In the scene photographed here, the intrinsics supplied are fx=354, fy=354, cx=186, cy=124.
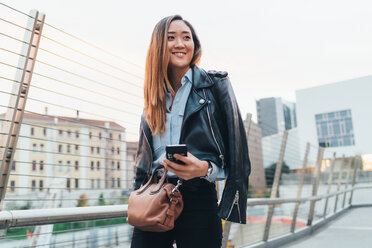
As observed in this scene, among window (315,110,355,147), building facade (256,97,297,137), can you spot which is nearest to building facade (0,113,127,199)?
window (315,110,355,147)

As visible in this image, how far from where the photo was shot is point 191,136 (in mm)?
1278

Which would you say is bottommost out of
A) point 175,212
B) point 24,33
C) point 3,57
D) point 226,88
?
point 175,212

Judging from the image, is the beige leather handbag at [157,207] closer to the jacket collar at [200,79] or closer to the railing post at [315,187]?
the jacket collar at [200,79]

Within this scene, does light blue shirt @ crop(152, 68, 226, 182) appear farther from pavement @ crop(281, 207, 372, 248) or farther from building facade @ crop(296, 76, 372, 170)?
building facade @ crop(296, 76, 372, 170)

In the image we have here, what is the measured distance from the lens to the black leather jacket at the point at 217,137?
1.28 m

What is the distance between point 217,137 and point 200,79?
249mm

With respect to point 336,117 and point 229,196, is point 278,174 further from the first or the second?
point 336,117

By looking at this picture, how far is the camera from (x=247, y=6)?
6.48 metres

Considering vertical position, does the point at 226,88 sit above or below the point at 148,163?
above

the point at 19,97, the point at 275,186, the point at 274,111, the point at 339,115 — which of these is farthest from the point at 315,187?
the point at 274,111

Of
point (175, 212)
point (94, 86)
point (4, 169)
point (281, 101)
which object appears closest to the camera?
point (175, 212)

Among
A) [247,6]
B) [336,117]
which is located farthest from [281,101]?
[247,6]

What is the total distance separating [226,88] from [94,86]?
4.79 feet

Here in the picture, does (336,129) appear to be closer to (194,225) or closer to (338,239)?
(338,239)
